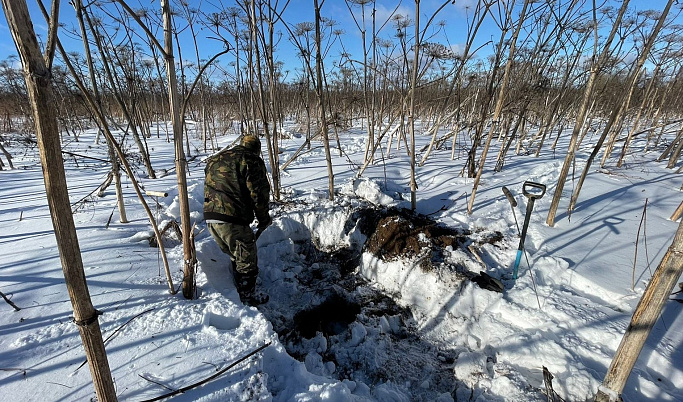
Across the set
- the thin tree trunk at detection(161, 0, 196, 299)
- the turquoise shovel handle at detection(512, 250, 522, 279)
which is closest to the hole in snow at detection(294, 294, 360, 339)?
the thin tree trunk at detection(161, 0, 196, 299)

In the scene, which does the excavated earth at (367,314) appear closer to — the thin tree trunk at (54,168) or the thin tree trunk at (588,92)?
the thin tree trunk at (588,92)

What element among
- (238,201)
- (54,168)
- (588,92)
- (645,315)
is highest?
(588,92)

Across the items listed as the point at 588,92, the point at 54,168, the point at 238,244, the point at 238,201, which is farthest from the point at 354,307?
the point at 588,92

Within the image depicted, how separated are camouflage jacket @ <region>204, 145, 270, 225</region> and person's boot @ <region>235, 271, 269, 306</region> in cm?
57

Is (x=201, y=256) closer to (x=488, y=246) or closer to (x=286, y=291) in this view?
(x=286, y=291)

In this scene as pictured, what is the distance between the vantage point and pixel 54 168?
2.46ft

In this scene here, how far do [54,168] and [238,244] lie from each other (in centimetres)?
233

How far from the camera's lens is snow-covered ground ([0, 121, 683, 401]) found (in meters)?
1.71

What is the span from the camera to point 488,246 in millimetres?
3393

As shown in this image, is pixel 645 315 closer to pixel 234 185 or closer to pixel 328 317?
pixel 328 317

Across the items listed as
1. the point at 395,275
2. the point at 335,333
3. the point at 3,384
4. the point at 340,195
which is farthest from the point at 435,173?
the point at 3,384

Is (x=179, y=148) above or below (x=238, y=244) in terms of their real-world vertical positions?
above

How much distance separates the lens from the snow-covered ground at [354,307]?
1.71 m

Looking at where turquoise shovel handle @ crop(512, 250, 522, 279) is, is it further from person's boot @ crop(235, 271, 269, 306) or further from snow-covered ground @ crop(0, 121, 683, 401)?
person's boot @ crop(235, 271, 269, 306)
